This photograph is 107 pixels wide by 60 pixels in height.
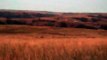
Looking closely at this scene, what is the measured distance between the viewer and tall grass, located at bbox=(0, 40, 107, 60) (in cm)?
261

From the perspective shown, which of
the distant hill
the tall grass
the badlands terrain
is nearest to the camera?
the tall grass

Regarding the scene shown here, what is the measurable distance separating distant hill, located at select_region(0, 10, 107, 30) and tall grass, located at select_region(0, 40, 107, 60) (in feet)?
7.70

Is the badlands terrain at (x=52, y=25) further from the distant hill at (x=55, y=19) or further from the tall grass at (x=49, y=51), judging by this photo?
the tall grass at (x=49, y=51)

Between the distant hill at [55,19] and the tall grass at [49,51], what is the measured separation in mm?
2347

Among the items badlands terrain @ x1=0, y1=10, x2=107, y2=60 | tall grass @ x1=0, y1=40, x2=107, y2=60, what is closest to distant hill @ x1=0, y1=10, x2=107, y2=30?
badlands terrain @ x1=0, y1=10, x2=107, y2=60

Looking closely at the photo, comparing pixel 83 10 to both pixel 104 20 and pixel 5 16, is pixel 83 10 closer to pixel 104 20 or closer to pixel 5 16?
pixel 104 20

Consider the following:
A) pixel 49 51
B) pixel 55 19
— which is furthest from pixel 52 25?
pixel 49 51

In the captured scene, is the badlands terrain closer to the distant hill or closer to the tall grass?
the distant hill

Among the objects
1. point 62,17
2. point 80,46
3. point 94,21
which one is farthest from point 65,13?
point 80,46

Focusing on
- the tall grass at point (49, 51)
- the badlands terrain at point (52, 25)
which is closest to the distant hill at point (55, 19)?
the badlands terrain at point (52, 25)

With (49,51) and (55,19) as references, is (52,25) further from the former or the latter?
(49,51)

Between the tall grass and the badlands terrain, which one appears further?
the badlands terrain

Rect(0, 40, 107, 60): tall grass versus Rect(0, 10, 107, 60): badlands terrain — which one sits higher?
Rect(0, 40, 107, 60): tall grass

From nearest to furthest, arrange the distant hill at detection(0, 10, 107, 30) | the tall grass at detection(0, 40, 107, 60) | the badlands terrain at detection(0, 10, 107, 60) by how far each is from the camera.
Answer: the tall grass at detection(0, 40, 107, 60) < the badlands terrain at detection(0, 10, 107, 60) < the distant hill at detection(0, 10, 107, 30)
